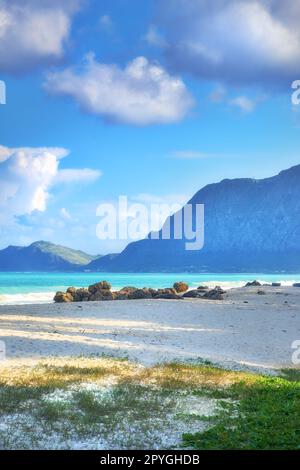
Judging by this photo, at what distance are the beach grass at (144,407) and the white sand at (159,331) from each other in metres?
2.85

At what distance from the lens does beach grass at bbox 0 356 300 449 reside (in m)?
10.9

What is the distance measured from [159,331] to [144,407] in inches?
572

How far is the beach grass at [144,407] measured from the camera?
10875mm

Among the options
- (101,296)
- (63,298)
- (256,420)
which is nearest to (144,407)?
(256,420)

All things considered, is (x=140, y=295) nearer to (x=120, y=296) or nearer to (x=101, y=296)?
(x=120, y=296)

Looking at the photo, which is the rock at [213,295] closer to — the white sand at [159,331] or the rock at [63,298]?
the white sand at [159,331]

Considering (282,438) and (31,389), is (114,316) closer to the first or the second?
(31,389)

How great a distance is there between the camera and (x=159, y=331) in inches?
1086

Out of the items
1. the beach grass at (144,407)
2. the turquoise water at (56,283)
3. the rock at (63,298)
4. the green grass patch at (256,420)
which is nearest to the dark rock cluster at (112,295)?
the rock at (63,298)

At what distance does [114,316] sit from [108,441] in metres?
22.8

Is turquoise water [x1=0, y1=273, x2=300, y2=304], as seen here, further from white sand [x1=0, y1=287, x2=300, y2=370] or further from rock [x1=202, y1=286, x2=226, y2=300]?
white sand [x1=0, y1=287, x2=300, y2=370]

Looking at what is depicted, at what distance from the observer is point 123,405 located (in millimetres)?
13195

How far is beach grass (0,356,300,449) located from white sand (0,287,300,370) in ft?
9.34
